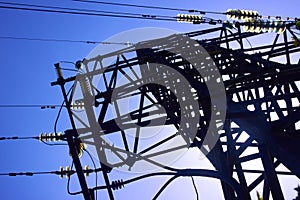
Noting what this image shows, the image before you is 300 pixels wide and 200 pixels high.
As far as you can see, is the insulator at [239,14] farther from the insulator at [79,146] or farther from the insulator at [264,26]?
the insulator at [79,146]

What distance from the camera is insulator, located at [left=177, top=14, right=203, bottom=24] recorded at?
1172 cm

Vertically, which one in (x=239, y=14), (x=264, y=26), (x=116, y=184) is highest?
(x=239, y=14)

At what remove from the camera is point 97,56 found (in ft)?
36.7

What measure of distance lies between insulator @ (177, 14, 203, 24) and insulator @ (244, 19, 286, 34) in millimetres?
1380

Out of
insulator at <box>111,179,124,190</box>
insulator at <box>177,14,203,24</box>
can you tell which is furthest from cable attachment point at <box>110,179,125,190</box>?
insulator at <box>177,14,203,24</box>

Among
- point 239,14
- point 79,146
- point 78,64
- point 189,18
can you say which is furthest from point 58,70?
point 239,14

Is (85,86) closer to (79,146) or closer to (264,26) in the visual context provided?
(79,146)

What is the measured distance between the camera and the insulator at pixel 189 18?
1172cm

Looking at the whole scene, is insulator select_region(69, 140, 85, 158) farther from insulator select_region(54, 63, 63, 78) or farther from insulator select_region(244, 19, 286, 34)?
insulator select_region(244, 19, 286, 34)

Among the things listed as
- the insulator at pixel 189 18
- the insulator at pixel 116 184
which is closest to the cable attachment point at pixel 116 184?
the insulator at pixel 116 184

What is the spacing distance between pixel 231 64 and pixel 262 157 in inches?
131

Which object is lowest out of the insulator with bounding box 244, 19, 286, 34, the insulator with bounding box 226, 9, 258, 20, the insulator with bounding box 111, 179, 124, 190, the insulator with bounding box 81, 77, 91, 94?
the insulator with bounding box 111, 179, 124, 190

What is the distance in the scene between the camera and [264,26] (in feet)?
36.3

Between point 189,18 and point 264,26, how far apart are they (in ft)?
6.49
